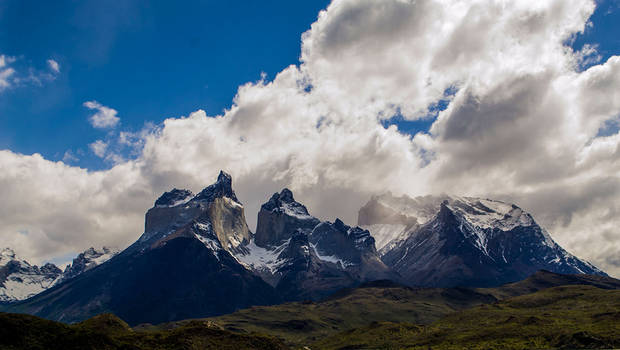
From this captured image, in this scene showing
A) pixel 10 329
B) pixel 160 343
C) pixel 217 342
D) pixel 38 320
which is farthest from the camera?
pixel 217 342

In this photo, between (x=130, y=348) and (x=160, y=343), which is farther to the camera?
(x=160, y=343)

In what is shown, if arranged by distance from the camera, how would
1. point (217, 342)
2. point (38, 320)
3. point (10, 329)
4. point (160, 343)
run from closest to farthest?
1. point (10, 329)
2. point (38, 320)
3. point (160, 343)
4. point (217, 342)

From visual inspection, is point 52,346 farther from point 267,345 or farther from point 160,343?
point 267,345

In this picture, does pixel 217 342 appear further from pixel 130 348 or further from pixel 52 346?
pixel 52 346

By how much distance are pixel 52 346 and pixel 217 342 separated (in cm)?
5864

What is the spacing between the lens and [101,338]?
488ft

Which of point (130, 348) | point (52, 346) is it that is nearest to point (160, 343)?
point (130, 348)

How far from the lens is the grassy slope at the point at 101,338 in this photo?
136 metres

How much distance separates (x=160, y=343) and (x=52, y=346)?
123ft

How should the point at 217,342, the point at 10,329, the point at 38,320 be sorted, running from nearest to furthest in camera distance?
the point at 10,329, the point at 38,320, the point at 217,342

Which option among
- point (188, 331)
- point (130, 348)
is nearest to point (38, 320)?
point (130, 348)

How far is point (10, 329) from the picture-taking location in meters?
136

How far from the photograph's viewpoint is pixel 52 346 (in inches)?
5423

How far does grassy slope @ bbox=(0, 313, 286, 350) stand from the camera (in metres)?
136
